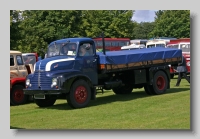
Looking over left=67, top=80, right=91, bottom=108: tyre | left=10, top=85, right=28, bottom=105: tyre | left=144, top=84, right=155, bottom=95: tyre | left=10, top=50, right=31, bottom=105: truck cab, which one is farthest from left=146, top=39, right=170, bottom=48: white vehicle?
left=67, top=80, right=91, bottom=108: tyre

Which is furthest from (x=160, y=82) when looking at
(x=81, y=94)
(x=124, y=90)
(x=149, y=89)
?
(x=81, y=94)

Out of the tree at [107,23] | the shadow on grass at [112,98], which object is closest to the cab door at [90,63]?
the shadow on grass at [112,98]

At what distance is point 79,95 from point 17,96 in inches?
127

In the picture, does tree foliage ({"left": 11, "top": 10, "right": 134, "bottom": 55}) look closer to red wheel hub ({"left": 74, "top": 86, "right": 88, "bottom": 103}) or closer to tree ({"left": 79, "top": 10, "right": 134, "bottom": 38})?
tree ({"left": 79, "top": 10, "right": 134, "bottom": 38})

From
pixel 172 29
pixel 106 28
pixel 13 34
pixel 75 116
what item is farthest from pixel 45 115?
pixel 172 29

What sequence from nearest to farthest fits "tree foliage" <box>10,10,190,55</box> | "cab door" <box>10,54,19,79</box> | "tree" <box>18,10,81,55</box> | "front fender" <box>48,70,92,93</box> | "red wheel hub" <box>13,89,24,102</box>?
"front fender" <box>48,70,92,93</box>, "red wheel hub" <box>13,89,24,102</box>, "cab door" <box>10,54,19,79</box>, "tree foliage" <box>10,10,190,55</box>, "tree" <box>18,10,81,55</box>

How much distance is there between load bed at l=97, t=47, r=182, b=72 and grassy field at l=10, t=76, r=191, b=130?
1286 millimetres

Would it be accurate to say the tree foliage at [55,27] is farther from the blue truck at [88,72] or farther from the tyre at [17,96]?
the tyre at [17,96]

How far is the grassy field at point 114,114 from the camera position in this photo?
1123 cm

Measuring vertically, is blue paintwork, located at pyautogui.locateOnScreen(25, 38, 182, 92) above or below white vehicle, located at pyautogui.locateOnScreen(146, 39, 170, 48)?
below

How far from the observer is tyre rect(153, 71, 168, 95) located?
17.1 metres

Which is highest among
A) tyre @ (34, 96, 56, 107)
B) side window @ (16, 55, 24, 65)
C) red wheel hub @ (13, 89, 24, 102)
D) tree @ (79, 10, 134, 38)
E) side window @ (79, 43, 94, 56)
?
tree @ (79, 10, 134, 38)

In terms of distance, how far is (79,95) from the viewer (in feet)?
46.6

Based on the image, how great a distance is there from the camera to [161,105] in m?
14.1
